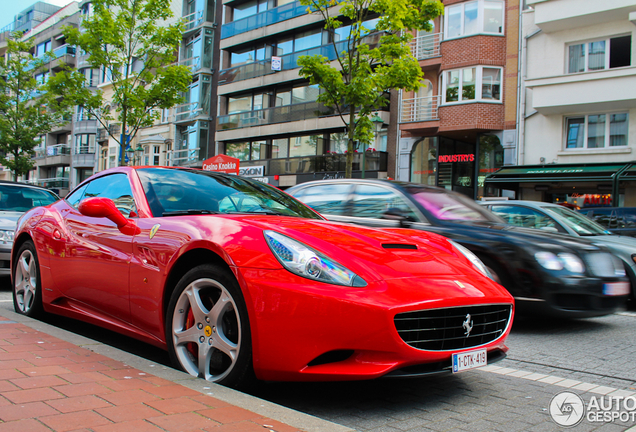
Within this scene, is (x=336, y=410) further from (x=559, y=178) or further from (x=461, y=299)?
(x=559, y=178)

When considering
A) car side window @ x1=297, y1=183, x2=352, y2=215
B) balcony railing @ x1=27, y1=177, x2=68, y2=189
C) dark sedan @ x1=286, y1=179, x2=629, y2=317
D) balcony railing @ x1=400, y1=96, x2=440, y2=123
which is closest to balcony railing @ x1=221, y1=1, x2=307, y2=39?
balcony railing @ x1=400, y1=96, x2=440, y2=123

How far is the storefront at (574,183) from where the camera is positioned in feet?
65.4

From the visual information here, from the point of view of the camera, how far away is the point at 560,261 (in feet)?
18.6

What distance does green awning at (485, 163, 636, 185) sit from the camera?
2022 cm

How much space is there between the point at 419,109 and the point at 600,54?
772cm

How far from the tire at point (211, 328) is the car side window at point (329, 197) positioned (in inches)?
157

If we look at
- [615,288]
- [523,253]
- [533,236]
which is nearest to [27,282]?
[523,253]

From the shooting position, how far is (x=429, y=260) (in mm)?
3379

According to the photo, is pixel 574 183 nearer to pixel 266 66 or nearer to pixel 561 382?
pixel 561 382

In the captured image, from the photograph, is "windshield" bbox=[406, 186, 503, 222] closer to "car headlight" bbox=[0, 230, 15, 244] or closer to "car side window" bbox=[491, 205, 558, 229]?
"car side window" bbox=[491, 205, 558, 229]

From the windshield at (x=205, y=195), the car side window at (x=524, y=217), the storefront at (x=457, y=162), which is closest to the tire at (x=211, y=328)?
the windshield at (x=205, y=195)

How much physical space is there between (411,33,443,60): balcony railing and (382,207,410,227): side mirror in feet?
65.3

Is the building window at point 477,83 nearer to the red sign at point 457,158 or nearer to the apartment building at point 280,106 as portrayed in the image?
the red sign at point 457,158

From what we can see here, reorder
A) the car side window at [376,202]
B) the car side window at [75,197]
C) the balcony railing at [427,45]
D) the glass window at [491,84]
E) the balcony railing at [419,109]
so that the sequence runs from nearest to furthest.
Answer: the car side window at [75,197], the car side window at [376,202], the glass window at [491,84], the balcony railing at [427,45], the balcony railing at [419,109]
